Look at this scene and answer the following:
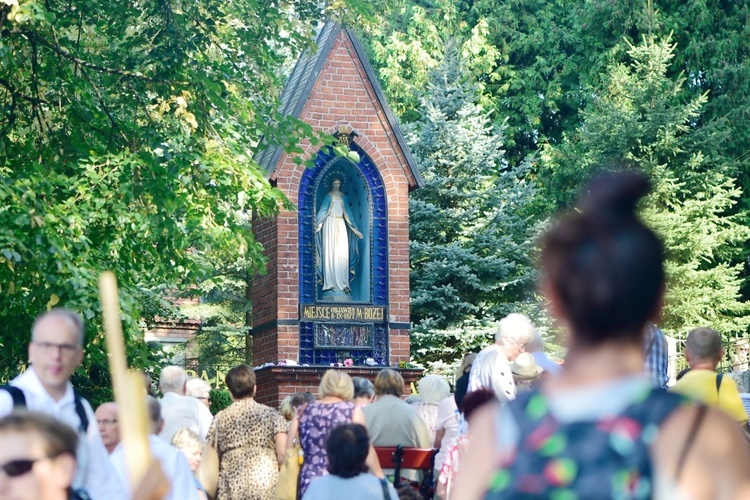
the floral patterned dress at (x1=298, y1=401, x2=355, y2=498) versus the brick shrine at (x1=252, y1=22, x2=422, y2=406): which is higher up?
the brick shrine at (x1=252, y1=22, x2=422, y2=406)

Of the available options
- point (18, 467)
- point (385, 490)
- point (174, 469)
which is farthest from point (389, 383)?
point (18, 467)

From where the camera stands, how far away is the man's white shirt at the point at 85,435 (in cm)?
452

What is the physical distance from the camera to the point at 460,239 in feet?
90.5

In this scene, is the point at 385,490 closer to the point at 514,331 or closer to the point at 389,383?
the point at 514,331

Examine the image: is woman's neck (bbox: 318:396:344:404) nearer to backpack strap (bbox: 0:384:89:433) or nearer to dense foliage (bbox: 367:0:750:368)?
backpack strap (bbox: 0:384:89:433)

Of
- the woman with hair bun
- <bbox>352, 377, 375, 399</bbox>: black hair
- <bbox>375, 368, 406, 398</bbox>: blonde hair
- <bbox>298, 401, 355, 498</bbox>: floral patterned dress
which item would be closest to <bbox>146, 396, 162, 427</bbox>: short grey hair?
<bbox>298, 401, 355, 498</bbox>: floral patterned dress

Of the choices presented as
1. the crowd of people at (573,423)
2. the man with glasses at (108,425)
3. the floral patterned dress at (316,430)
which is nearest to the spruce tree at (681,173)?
the floral patterned dress at (316,430)

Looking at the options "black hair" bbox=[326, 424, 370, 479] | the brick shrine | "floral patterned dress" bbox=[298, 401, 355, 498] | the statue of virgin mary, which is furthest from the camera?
the statue of virgin mary

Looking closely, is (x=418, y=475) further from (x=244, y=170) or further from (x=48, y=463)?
(x=48, y=463)

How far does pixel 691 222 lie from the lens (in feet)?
95.1

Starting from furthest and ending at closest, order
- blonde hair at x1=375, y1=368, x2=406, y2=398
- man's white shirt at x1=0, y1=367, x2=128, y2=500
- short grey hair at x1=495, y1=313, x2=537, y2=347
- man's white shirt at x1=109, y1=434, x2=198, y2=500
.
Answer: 1. blonde hair at x1=375, y1=368, x2=406, y2=398
2. short grey hair at x1=495, y1=313, x2=537, y2=347
3. man's white shirt at x1=109, y1=434, x2=198, y2=500
4. man's white shirt at x1=0, y1=367, x2=128, y2=500

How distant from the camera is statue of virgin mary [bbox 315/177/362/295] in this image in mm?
20688

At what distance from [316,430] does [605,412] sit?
6274 mm

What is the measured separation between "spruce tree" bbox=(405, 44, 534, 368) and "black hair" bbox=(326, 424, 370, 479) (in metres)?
19.5
